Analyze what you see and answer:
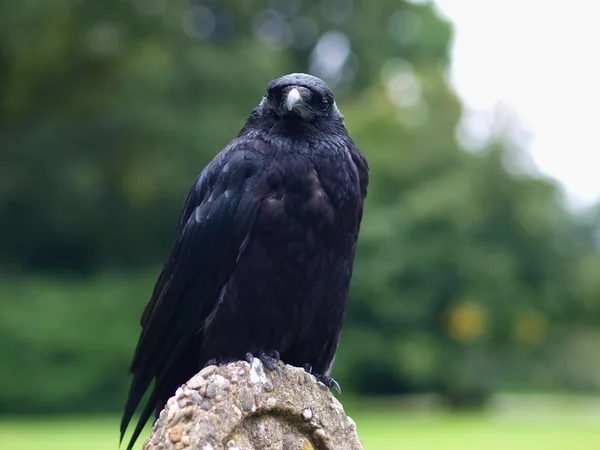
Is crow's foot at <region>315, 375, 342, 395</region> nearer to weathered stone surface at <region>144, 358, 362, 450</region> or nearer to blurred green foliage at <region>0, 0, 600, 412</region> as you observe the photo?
weathered stone surface at <region>144, 358, 362, 450</region>

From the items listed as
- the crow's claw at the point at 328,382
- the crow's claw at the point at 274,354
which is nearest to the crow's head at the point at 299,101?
the crow's claw at the point at 274,354

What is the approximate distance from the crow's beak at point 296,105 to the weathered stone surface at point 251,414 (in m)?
1.15

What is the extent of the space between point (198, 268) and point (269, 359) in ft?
2.16

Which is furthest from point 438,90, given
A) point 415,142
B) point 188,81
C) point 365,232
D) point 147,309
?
point 147,309

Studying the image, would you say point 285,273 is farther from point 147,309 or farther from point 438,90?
point 438,90

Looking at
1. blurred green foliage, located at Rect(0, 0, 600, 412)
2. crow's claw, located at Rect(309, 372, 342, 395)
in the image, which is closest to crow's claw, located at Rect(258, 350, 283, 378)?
crow's claw, located at Rect(309, 372, 342, 395)

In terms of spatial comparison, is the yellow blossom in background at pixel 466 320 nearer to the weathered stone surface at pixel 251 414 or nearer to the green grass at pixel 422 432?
the green grass at pixel 422 432

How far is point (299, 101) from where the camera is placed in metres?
4.28

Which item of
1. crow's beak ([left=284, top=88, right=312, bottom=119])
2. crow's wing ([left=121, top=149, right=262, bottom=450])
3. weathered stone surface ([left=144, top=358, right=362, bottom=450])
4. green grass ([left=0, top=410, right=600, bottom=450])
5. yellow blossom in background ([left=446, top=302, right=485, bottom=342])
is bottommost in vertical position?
weathered stone surface ([left=144, top=358, right=362, bottom=450])

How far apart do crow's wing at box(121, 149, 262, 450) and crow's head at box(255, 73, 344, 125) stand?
26 centimetres

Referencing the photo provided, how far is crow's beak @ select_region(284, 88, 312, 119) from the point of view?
4.25 meters

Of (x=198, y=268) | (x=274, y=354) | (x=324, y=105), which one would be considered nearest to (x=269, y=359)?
(x=274, y=354)

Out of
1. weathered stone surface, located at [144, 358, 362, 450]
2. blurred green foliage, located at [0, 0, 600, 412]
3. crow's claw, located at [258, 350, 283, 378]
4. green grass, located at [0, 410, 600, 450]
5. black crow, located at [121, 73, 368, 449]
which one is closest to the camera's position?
weathered stone surface, located at [144, 358, 362, 450]

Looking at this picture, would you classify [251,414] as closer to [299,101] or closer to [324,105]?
[299,101]
